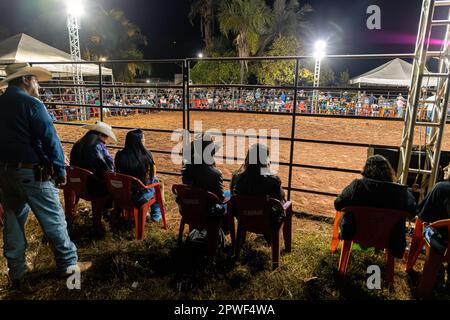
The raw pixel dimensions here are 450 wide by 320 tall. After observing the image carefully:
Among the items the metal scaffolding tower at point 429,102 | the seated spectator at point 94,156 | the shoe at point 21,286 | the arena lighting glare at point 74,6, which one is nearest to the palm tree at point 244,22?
the arena lighting glare at point 74,6

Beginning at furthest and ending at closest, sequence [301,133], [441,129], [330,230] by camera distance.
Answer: [301,133], [330,230], [441,129]

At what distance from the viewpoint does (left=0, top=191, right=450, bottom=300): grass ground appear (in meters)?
2.81

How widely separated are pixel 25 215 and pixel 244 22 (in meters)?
27.4

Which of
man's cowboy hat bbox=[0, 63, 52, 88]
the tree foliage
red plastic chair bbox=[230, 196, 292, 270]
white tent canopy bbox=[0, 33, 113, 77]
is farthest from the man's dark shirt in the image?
the tree foliage

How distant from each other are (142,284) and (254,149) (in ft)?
5.37

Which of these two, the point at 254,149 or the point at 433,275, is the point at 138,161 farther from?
the point at 433,275

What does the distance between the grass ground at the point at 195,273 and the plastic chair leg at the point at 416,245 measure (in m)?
0.12

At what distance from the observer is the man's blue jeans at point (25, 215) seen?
2.71 metres

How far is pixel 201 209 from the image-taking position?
3213 mm

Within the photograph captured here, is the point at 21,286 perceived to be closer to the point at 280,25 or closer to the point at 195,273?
the point at 195,273

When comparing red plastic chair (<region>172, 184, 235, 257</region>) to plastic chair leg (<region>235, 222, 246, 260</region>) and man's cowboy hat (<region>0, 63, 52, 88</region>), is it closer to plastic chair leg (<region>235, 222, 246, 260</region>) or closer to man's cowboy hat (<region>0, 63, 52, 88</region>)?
plastic chair leg (<region>235, 222, 246, 260</region>)

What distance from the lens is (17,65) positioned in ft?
9.80

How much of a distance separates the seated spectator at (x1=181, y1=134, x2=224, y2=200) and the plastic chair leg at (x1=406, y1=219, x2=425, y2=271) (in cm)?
193
